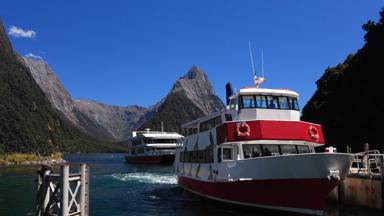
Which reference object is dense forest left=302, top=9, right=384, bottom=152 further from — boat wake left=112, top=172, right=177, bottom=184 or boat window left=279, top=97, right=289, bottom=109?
boat wake left=112, top=172, right=177, bottom=184

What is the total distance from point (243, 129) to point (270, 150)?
2.61 m

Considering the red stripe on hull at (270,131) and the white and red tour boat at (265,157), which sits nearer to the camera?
the white and red tour boat at (265,157)

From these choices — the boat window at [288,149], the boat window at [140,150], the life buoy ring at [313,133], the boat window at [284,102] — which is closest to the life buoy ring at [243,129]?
the boat window at [288,149]

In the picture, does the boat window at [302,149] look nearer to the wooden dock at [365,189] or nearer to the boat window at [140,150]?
the wooden dock at [365,189]

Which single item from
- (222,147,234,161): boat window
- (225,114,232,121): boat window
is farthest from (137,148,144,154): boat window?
(222,147,234,161): boat window

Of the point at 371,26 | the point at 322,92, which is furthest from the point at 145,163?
the point at 371,26

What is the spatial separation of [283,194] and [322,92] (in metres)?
51.5

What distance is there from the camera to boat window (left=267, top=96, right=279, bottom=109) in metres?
28.5

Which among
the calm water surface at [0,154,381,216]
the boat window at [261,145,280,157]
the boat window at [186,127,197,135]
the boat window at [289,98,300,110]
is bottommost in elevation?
the calm water surface at [0,154,381,216]

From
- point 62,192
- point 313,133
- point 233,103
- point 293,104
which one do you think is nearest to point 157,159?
point 233,103

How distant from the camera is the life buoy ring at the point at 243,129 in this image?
26141 mm

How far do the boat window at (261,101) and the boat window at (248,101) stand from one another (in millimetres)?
286

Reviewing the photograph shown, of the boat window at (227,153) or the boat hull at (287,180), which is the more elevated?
the boat window at (227,153)

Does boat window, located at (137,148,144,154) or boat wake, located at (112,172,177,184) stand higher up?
boat window, located at (137,148,144,154)
